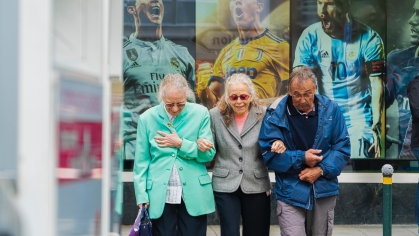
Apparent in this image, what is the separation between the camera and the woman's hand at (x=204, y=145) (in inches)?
224

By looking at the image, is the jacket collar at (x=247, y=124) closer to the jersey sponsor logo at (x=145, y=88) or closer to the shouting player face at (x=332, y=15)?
the jersey sponsor logo at (x=145, y=88)

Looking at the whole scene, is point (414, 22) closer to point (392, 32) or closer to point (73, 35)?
point (392, 32)

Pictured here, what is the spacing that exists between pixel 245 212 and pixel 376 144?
12.6ft

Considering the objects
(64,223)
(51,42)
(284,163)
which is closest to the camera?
(51,42)

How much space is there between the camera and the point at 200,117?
584 centimetres

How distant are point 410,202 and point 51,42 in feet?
26.8

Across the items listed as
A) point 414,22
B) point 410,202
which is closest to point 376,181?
point 410,202

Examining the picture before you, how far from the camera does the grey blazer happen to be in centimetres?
584

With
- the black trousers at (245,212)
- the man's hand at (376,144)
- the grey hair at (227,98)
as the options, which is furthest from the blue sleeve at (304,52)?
the black trousers at (245,212)

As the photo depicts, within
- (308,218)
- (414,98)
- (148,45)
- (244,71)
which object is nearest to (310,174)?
(308,218)

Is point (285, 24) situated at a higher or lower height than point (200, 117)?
higher

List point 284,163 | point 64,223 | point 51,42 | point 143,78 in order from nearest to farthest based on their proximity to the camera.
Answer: point 51,42
point 64,223
point 284,163
point 143,78

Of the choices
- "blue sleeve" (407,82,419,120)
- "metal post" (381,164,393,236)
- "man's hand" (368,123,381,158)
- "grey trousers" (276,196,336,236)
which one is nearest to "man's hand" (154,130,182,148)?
"grey trousers" (276,196,336,236)

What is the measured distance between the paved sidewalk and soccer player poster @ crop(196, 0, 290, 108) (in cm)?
155
